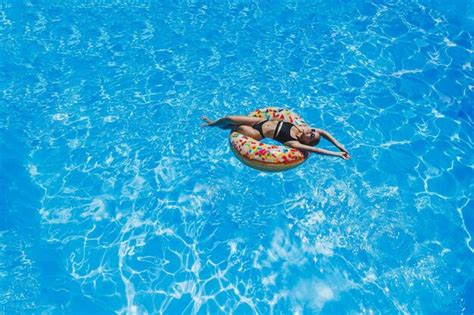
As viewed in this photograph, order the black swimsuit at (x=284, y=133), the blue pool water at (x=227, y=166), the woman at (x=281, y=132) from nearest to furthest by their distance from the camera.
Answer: the blue pool water at (x=227, y=166) → the woman at (x=281, y=132) → the black swimsuit at (x=284, y=133)

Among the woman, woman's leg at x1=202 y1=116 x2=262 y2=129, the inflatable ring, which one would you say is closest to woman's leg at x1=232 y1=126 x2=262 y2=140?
the woman

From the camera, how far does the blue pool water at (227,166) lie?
7.73 m

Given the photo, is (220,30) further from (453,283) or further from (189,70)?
(453,283)

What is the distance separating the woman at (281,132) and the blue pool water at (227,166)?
3.78 feet

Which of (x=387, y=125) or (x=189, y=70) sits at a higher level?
(x=189, y=70)

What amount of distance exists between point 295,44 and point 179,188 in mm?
6524

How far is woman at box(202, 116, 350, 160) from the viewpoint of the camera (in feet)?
26.6

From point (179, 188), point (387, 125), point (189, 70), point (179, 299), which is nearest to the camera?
point (179, 299)

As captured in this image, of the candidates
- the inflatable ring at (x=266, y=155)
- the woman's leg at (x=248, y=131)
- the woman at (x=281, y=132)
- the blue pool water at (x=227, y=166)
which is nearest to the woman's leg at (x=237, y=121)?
the woman at (x=281, y=132)

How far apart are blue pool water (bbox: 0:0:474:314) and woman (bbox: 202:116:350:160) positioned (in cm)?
115

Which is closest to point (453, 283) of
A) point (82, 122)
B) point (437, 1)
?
point (82, 122)

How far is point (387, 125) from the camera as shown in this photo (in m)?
10.5

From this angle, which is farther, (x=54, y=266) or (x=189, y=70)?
(x=189, y=70)

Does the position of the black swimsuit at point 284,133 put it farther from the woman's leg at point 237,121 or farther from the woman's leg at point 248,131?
the woman's leg at point 237,121
